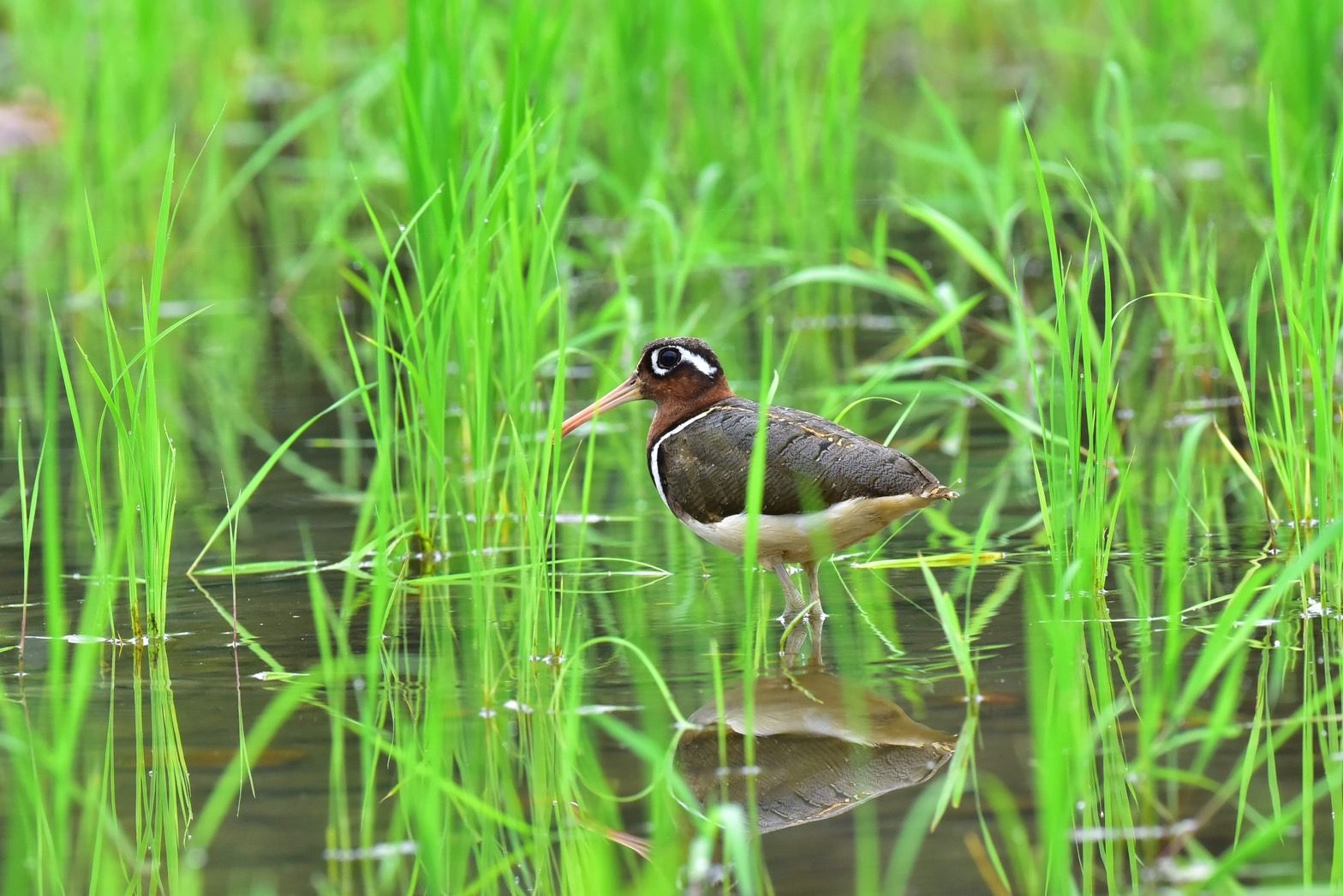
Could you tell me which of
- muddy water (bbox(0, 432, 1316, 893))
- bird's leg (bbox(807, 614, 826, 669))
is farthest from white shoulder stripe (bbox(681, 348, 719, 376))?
bird's leg (bbox(807, 614, 826, 669))

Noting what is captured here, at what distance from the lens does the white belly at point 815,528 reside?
16.0ft

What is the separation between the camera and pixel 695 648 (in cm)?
472

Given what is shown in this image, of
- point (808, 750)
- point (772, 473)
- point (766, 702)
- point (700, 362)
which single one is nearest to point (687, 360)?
point (700, 362)

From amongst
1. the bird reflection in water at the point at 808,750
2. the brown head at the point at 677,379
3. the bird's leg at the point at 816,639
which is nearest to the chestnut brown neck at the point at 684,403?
the brown head at the point at 677,379

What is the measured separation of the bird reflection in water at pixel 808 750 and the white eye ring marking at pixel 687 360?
1226mm

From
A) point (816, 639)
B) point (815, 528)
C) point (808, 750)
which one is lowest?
point (808, 750)

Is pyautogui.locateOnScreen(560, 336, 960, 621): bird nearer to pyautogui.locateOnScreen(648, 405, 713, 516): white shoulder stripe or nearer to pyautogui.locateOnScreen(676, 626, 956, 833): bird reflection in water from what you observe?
pyautogui.locateOnScreen(648, 405, 713, 516): white shoulder stripe

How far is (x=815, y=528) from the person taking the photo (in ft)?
16.0

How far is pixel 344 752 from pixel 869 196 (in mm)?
7443

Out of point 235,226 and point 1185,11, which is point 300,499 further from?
point 1185,11

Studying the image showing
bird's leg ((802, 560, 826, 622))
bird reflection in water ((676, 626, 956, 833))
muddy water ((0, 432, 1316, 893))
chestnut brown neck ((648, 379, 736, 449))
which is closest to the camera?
muddy water ((0, 432, 1316, 893))

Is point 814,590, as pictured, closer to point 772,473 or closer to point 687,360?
point 772,473

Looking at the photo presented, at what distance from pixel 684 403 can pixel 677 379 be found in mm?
68

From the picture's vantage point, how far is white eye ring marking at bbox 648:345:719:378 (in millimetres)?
5461
